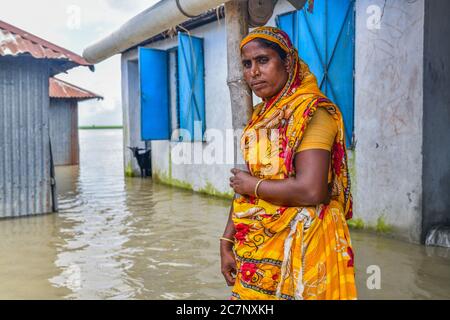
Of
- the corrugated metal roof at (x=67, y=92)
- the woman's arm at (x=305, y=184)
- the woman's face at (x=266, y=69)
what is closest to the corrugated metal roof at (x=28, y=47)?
the woman's face at (x=266, y=69)

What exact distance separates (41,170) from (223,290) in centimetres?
448

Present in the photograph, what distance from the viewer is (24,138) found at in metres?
6.86

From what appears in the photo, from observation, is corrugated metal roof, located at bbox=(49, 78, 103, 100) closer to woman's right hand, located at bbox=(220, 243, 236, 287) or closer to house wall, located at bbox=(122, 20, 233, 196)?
house wall, located at bbox=(122, 20, 233, 196)

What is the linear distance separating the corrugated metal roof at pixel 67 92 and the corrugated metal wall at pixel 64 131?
1.28ft

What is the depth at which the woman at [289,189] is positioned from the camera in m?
1.62

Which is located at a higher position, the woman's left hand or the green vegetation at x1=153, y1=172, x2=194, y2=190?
the woman's left hand

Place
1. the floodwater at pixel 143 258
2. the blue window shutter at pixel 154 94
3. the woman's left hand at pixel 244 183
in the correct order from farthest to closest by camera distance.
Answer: the blue window shutter at pixel 154 94 → the floodwater at pixel 143 258 → the woman's left hand at pixel 244 183

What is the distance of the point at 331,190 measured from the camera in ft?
5.74

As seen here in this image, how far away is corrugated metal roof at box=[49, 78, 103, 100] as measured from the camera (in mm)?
16031

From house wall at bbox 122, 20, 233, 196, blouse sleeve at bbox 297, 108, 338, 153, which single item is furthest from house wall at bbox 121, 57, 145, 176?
blouse sleeve at bbox 297, 108, 338, 153

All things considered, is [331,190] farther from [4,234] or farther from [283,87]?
[4,234]

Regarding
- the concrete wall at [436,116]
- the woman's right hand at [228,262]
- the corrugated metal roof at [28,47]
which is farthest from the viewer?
the corrugated metal roof at [28,47]

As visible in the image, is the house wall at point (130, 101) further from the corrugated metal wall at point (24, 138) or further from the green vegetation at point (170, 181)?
the corrugated metal wall at point (24, 138)

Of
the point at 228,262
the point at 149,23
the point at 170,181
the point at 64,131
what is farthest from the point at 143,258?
the point at 64,131
